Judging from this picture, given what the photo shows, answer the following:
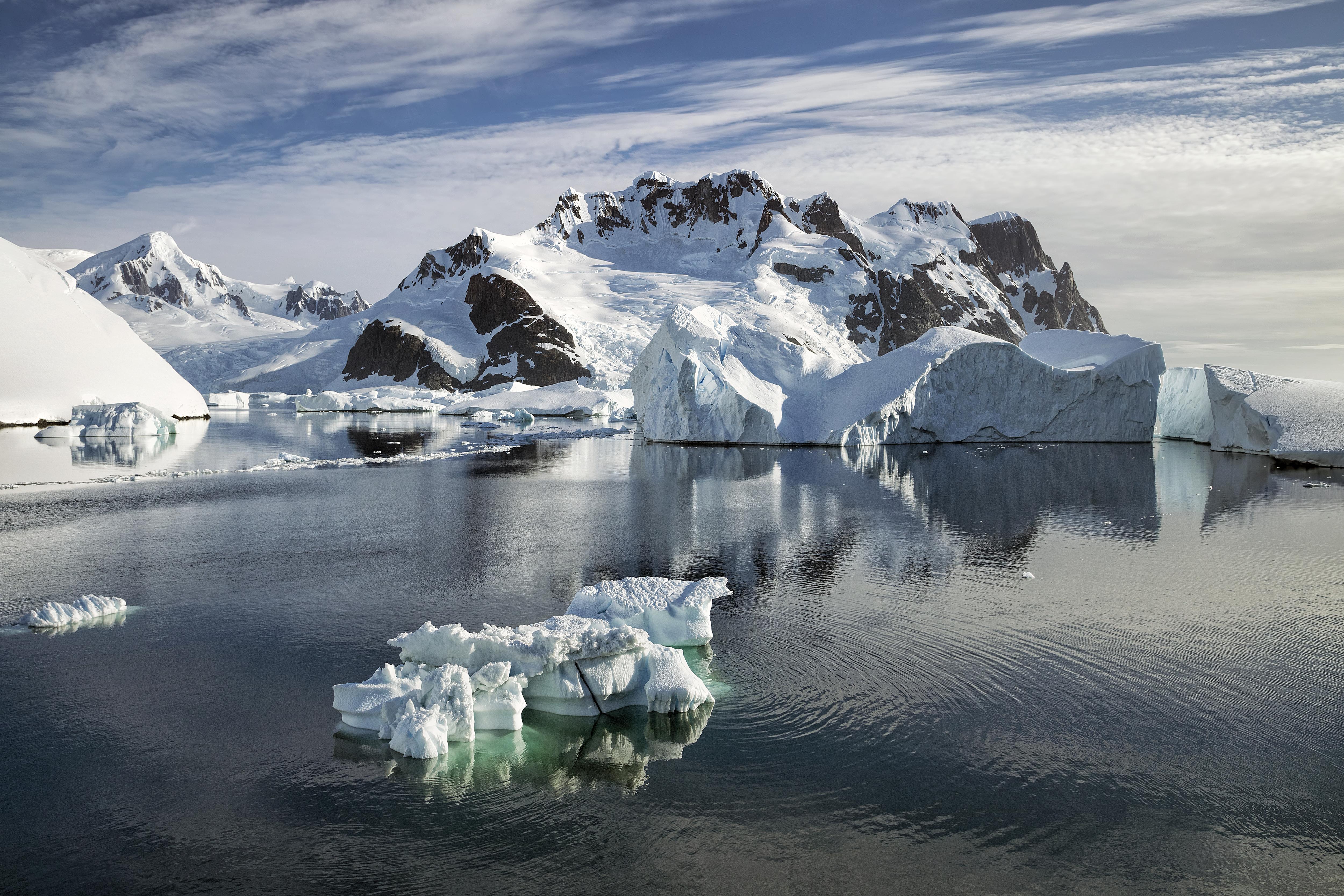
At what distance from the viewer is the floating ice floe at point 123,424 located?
162 ft

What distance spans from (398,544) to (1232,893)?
13752 millimetres

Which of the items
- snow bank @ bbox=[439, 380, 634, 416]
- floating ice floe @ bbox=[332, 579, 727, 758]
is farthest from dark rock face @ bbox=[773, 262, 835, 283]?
floating ice floe @ bbox=[332, 579, 727, 758]

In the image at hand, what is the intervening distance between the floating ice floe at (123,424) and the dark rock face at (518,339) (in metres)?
58.3

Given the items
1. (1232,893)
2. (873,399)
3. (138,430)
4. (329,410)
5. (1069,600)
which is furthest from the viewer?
(329,410)

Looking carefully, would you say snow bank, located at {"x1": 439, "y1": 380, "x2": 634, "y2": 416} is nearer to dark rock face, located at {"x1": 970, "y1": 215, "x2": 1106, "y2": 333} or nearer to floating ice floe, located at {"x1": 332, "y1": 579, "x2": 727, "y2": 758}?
floating ice floe, located at {"x1": 332, "y1": 579, "x2": 727, "y2": 758}

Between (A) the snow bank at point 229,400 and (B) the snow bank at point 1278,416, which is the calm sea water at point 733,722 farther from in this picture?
(A) the snow bank at point 229,400

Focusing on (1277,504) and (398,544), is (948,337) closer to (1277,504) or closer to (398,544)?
(1277,504)

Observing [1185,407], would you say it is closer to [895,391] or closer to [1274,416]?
[1274,416]

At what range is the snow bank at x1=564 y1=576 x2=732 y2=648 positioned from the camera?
10.6m

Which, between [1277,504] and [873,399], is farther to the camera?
[873,399]

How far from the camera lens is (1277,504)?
2286 cm

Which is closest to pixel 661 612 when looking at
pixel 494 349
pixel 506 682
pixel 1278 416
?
pixel 506 682

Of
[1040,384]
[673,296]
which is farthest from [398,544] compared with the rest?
[673,296]

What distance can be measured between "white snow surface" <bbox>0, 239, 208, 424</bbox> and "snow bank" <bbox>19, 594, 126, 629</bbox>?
50.2m
